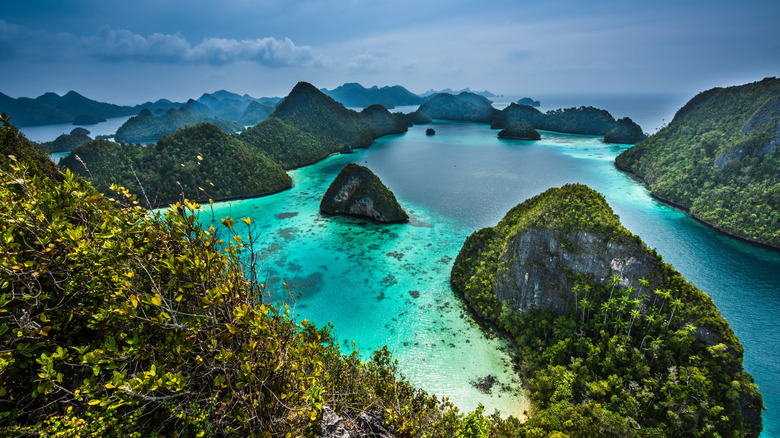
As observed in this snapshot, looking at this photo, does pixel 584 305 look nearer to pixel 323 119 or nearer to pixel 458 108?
pixel 323 119

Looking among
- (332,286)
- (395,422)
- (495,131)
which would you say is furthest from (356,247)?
(495,131)

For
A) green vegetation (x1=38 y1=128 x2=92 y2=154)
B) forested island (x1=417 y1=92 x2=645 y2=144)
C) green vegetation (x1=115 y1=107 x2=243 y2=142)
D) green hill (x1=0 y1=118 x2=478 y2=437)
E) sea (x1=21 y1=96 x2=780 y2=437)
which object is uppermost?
forested island (x1=417 y1=92 x2=645 y2=144)

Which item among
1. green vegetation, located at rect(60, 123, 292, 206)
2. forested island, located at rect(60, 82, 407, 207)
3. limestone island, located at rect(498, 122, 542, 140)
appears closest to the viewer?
forested island, located at rect(60, 82, 407, 207)

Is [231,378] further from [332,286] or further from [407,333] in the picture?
[332,286]

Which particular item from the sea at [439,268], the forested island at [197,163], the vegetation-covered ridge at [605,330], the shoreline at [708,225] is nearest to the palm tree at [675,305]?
the vegetation-covered ridge at [605,330]

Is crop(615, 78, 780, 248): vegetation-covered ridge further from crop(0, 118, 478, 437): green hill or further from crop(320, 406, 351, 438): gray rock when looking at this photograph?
crop(0, 118, 478, 437): green hill

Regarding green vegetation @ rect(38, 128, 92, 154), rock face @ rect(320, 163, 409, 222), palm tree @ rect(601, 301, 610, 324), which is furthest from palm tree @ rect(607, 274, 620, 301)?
green vegetation @ rect(38, 128, 92, 154)
